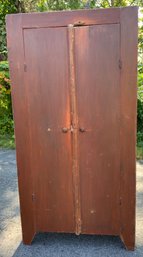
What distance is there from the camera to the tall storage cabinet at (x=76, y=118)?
2527mm

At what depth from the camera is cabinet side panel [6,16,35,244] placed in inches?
102

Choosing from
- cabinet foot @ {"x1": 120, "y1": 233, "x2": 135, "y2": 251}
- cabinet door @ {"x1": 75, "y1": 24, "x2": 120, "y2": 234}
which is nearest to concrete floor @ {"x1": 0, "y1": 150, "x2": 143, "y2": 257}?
cabinet foot @ {"x1": 120, "y1": 233, "x2": 135, "y2": 251}

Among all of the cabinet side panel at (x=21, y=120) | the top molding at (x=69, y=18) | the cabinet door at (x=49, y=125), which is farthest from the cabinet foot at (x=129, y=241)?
the top molding at (x=69, y=18)

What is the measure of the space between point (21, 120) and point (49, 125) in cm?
27

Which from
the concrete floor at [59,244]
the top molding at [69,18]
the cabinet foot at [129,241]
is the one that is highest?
the top molding at [69,18]

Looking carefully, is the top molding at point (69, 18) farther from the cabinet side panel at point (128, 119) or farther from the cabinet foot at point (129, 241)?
the cabinet foot at point (129, 241)

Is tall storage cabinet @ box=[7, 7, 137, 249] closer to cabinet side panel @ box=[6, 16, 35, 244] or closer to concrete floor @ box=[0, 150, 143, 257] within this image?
cabinet side panel @ box=[6, 16, 35, 244]

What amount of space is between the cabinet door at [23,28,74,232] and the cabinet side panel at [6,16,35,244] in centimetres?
5

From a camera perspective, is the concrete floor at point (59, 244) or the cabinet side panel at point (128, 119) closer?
the cabinet side panel at point (128, 119)

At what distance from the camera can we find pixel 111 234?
2932 millimetres

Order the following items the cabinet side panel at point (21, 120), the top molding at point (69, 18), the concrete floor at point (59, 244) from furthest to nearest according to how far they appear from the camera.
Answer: the concrete floor at point (59, 244) → the cabinet side panel at point (21, 120) → the top molding at point (69, 18)

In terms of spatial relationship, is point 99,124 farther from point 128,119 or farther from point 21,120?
point 21,120

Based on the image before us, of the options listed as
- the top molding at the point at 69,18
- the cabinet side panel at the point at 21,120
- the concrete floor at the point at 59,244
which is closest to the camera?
the top molding at the point at 69,18

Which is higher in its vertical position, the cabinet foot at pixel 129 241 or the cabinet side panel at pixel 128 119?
the cabinet side panel at pixel 128 119
